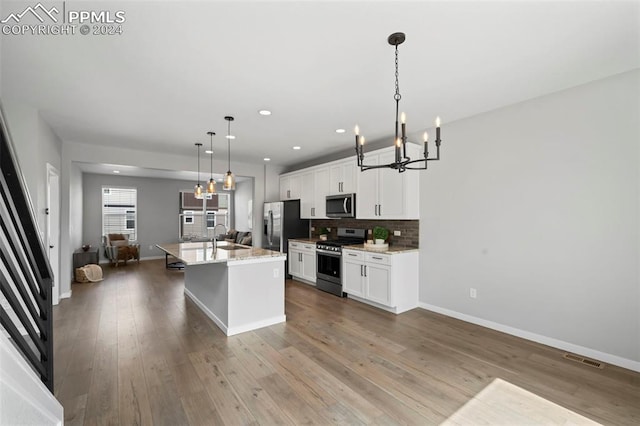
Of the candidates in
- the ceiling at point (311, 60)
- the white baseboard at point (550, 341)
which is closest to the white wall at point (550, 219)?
the white baseboard at point (550, 341)

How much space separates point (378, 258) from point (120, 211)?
8014 millimetres

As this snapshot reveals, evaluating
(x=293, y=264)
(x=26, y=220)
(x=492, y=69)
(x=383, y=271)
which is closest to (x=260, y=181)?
(x=293, y=264)

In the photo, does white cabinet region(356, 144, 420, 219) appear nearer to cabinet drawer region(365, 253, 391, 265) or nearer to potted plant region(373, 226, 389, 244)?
potted plant region(373, 226, 389, 244)

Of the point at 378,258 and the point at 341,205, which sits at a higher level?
the point at 341,205

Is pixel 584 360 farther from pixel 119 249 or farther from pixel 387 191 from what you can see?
pixel 119 249

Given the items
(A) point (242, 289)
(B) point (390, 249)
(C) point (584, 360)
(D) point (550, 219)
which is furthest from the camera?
(B) point (390, 249)

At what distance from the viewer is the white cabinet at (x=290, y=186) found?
6488 mm

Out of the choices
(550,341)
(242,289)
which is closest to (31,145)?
(242,289)

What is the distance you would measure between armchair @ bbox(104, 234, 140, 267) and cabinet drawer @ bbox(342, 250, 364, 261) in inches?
257

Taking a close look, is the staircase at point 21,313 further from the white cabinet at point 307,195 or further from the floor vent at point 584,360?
the white cabinet at point 307,195

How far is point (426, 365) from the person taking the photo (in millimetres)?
2725

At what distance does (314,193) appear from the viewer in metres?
6.00

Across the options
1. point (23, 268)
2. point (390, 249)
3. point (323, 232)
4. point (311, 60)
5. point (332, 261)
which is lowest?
point (332, 261)

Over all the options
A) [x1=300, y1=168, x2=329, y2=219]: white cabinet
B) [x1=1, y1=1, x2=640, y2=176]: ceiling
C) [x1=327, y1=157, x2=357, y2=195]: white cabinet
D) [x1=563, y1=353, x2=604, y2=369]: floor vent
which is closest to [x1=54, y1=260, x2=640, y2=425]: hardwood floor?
[x1=563, y1=353, x2=604, y2=369]: floor vent
